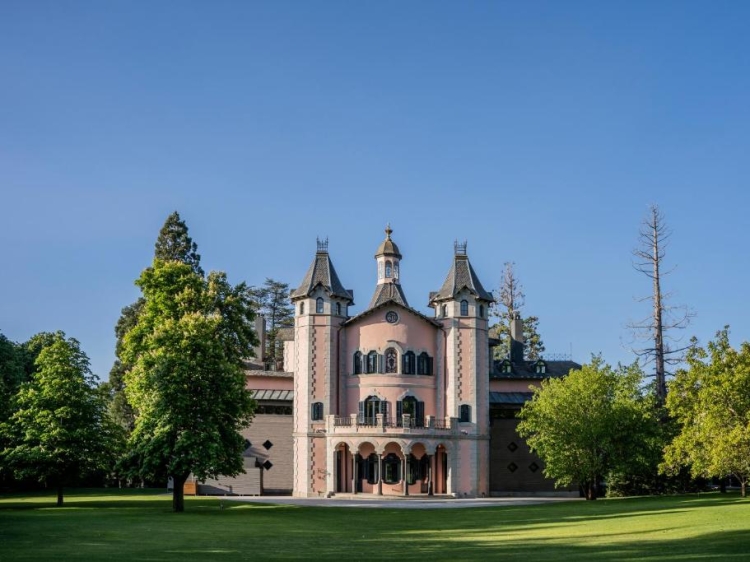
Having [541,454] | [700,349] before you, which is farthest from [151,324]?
[700,349]

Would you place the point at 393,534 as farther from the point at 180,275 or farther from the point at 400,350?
the point at 400,350

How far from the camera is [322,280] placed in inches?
2483

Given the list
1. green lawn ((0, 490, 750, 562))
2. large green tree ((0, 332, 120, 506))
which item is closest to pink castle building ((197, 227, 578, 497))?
green lawn ((0, 490, 750, 562))

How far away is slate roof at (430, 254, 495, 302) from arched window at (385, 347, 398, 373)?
499cm

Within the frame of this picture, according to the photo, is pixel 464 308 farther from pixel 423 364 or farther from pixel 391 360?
pixel 391 360

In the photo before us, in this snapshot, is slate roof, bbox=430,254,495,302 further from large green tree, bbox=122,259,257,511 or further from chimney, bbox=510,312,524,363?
large green tree, bbox=122,259,257,511

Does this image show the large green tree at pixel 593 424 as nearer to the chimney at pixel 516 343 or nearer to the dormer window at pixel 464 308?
the dormer window at pixel 464 308

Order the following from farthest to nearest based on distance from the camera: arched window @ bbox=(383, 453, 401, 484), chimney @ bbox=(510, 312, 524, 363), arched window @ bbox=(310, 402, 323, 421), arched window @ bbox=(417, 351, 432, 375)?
chimney @ bbox=(510, 312, 524, 363)
arched window @ bbox=(417, 351, 432, 375)
arched window @ bbox=(310, 402, 323, 421)
arched window @ bbox=(383, 453, 401, 484)

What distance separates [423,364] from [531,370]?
10.6m

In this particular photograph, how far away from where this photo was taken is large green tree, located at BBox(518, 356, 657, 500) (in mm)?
52344

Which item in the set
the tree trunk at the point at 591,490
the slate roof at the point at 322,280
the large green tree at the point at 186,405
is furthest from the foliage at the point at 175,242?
the tree trunk at the point at 591,490

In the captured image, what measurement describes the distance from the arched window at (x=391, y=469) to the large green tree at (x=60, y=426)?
63.4ft

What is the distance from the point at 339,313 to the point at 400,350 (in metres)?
5.09

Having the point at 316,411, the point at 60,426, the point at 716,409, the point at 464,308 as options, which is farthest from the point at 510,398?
the point at 60,426
